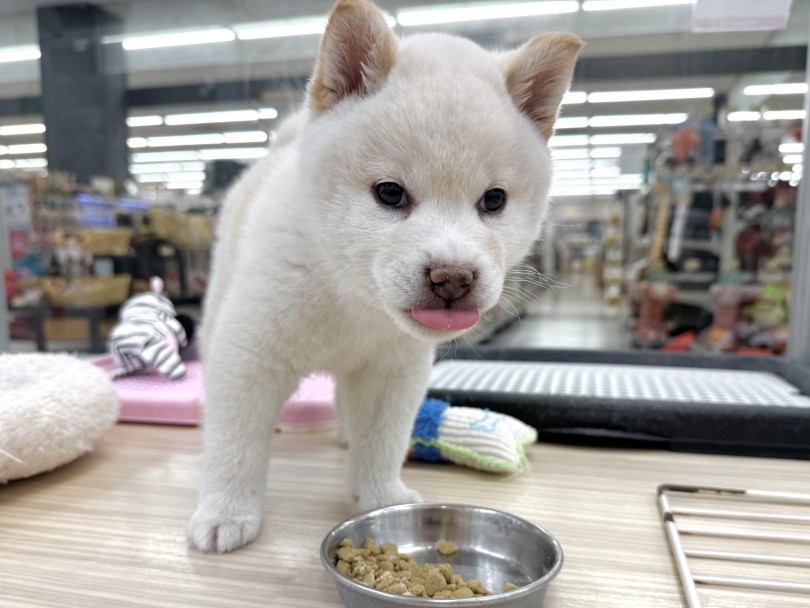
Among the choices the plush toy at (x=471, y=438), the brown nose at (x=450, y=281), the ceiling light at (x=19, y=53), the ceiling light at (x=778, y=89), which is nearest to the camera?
the brown nose at (x=450, y=281)

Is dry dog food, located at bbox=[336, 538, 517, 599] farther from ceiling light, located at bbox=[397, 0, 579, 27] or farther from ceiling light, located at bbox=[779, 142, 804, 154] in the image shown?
ceiling light, located at bbox=[779, 142, 804, 154]

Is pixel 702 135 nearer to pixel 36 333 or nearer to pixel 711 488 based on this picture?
pixel 711 488

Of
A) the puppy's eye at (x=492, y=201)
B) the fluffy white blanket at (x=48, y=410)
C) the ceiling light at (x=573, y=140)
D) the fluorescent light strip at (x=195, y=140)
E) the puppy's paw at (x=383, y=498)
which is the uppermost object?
the fluorescent light strip at (x=195, y=140)

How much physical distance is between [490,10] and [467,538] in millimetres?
1893

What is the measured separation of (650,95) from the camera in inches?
98.1

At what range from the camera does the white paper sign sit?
1.64 metres

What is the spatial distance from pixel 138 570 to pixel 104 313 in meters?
1.96

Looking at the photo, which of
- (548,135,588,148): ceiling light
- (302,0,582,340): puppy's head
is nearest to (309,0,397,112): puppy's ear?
(302,0,582,340): puppy's head

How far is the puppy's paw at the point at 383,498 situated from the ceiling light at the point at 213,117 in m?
1.92

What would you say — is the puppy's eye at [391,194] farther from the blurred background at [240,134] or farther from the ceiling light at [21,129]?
the ceiling light at [21,129]

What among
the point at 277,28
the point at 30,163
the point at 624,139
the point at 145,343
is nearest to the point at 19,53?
the point at 30,163

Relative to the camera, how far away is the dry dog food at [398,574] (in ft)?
2.23

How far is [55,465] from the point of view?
1.12 metres

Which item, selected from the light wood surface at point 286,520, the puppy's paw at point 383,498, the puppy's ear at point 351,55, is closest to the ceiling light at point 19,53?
the light wood surface at point 286,520
